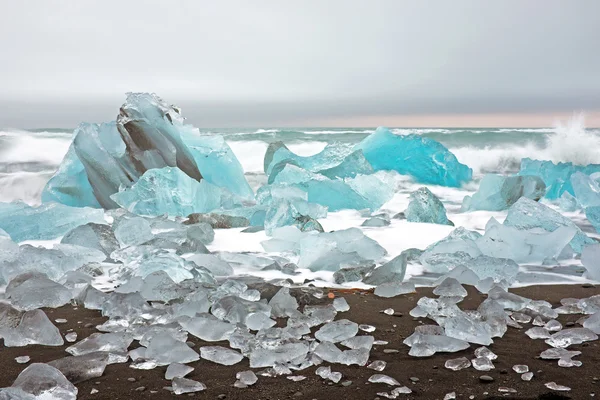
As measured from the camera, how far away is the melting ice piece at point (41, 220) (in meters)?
3.58

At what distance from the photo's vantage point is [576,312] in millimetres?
1986

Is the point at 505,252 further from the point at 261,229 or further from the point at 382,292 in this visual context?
the point at 261,229

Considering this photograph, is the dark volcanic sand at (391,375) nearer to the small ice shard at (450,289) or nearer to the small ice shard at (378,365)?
the small ice shard at (378,365)

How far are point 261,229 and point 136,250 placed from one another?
4.27 ft

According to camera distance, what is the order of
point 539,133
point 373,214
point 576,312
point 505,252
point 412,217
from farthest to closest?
1. point 539,133
2. point 373,214
3. point 412,217
4. point 505,252
5. point 576,312

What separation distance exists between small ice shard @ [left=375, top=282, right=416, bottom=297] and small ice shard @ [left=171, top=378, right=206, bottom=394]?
103cm

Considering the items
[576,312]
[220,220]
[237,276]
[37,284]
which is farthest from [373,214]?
[37,284]

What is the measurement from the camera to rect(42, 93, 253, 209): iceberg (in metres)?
4.82

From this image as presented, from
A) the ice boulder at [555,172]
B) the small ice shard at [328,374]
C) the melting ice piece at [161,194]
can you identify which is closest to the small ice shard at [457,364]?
the small ice shard at [328,374]

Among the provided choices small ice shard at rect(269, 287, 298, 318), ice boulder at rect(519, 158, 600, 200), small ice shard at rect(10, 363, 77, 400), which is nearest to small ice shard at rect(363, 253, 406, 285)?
small ice shard at rect(269, 287, 298, 318)

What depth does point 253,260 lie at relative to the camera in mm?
2807

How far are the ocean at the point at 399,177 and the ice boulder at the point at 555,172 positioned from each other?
0.75 meters

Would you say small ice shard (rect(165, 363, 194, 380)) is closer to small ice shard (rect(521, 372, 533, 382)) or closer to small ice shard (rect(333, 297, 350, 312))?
small ice shard (rect(333, 297, 350, 312))

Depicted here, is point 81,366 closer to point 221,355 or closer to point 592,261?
point 221,355
